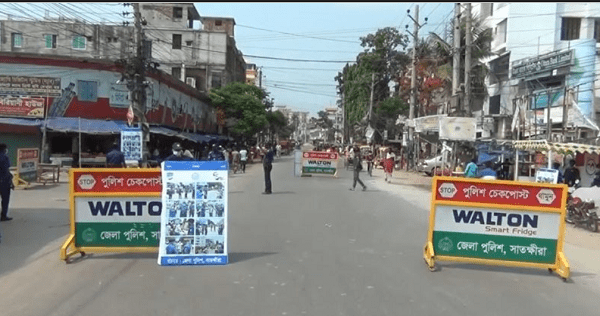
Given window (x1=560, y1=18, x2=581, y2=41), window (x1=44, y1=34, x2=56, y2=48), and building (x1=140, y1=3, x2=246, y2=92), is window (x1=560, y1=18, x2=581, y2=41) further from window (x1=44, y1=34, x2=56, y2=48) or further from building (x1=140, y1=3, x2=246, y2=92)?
window (x1=44, y1=34, x2=56, y2=48)

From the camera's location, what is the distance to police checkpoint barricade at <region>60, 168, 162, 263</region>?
821 centimetres

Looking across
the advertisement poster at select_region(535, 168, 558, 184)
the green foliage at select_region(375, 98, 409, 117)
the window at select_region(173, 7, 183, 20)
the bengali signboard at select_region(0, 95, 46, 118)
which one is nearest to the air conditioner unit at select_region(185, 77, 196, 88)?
the window at select_region(173, 7, 183, 20)

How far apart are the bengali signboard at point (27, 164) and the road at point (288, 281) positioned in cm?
924

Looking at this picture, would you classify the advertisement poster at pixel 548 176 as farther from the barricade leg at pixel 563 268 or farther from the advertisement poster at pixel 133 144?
the advertisement poster at pixel 133 144

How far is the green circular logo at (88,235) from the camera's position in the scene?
829 cm

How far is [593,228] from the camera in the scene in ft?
43.1

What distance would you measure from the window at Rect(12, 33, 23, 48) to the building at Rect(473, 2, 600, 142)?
39.3 metres

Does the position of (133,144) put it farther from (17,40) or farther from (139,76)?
(17,40)

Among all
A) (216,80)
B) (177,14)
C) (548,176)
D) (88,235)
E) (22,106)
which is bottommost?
(88,235)

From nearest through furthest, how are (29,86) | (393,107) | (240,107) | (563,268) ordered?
(563,268), (29,86), (240,107), (393,107)

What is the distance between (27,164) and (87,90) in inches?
484

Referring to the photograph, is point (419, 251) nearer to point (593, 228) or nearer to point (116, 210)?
point (116, 210)

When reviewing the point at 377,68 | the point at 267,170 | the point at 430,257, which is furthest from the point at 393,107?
the point at 430,257

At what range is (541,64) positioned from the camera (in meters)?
35.5
